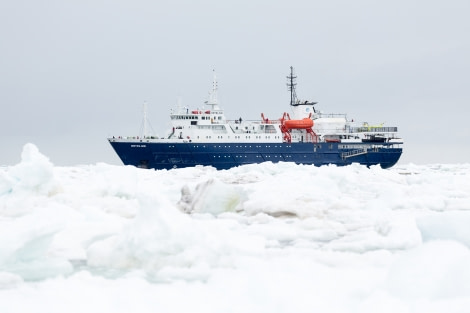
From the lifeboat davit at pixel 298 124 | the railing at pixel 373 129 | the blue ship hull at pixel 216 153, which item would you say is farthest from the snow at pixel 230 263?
the railing at pixel 373 129

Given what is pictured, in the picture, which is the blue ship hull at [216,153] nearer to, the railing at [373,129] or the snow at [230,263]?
the railing at [373,129]

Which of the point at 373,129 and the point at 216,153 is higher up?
the point at 373,129

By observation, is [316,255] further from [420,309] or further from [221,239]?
[420,309]

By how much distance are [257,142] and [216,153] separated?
A: 3145 mm

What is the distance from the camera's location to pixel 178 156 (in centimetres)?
3912

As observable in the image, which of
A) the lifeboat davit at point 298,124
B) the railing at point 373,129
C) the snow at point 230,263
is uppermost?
the lifeboat davit at point 298,124

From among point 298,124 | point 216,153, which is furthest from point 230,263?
point 298,124

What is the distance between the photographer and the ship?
3916 cm

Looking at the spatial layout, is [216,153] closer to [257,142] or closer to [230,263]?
[257,142]

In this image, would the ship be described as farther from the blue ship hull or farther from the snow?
the snow

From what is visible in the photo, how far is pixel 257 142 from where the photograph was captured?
133ft

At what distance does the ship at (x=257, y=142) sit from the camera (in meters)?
39.2

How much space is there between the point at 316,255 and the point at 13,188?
27.3 ft

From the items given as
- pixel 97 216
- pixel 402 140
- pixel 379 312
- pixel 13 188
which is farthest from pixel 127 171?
pixel 402 140
